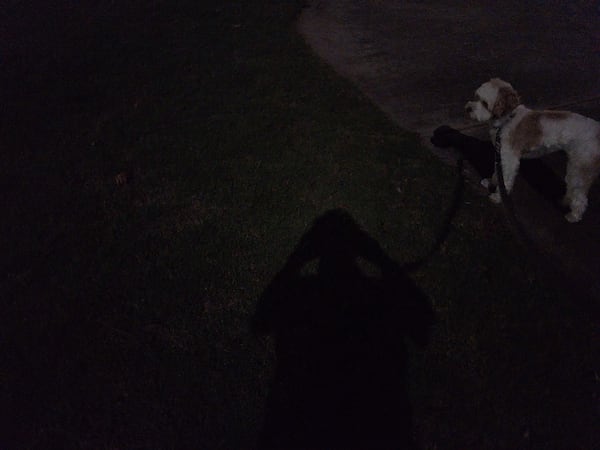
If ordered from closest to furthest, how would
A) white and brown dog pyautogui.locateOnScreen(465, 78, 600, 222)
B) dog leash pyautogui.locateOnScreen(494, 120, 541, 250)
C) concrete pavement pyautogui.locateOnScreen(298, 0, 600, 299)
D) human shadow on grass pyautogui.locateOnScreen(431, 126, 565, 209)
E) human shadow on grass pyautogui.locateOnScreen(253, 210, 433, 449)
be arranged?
human shadow on grass pyautogui.locateOnScreen(253, 210, 433, 449), dog leash pyautogui.locateOnScreen(494, 120, 541, 250), white and brown dog pyautogui.locateOnScreen(465, 78, 600, 222), concrete pavement pyautogui.locateOnScreen(298, 0, 600, 299), human shadow on grass pyautogui.locateOnScreen(431, 126, 565, 209)

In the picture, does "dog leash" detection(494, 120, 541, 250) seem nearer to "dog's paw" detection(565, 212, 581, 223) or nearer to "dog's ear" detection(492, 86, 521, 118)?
"dog's ear" detection(492, 86, 521, 118)

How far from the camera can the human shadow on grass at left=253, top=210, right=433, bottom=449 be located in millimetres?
2863

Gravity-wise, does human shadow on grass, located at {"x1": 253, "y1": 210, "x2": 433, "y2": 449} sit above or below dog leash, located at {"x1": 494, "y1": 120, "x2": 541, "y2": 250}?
below

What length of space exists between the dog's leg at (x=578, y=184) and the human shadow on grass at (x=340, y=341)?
80.4 inches

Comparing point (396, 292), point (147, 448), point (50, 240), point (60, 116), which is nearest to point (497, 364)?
point (396, 292)

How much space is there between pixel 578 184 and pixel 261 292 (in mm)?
3430

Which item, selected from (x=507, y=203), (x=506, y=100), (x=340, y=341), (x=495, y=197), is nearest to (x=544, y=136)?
(x=506, y=100)

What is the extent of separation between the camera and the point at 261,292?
373 cm

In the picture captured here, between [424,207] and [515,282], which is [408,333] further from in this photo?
[424,207]

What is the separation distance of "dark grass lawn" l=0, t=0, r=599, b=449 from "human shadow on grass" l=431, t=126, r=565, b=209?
51 cm

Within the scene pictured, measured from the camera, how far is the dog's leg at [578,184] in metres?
3.79

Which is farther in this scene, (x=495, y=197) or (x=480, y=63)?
(x=480, y=63)

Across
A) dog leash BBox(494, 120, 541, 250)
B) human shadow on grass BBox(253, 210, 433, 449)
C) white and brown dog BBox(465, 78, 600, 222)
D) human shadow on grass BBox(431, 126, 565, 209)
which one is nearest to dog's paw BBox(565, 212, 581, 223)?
white and brown dog BBox(465, 78, 600, 222)

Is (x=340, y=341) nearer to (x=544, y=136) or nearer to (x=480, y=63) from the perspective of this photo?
(x=544, y=136)
